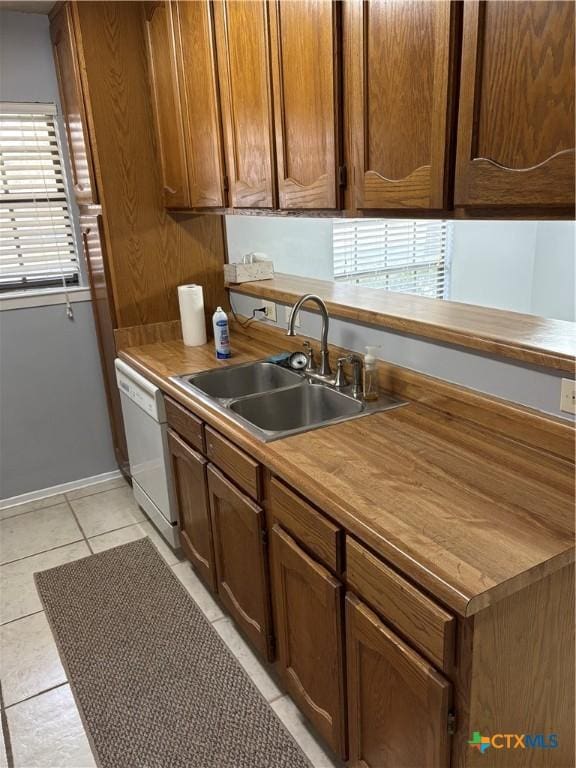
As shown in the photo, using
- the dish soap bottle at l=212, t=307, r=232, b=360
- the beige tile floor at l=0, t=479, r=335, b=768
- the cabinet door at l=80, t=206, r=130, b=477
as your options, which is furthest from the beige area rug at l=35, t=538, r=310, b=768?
the dish soap bottle at l=212, t=307, r=232, b=360

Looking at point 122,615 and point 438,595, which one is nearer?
point 438,595

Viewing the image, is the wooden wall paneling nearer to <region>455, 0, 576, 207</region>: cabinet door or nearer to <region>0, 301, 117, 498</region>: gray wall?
<region>0, 301, 117, 498</region>: gray wall

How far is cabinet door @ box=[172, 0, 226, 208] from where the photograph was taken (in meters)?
2.14

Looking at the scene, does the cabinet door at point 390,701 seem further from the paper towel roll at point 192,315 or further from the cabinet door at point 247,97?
the paper towel roll at point 192,315

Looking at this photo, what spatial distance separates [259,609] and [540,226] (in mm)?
4293

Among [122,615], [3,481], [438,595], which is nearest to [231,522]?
[122,615]

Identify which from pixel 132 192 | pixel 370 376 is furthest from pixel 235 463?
pixel 132 192

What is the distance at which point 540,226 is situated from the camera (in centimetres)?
494

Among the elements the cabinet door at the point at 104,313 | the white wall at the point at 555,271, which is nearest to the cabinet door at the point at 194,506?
the cabinet door at the point at 104,313

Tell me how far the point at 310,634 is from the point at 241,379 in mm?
1182

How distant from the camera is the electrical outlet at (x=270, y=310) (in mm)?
2725

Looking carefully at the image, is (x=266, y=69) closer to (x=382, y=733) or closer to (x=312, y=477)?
(x=312, y=477)

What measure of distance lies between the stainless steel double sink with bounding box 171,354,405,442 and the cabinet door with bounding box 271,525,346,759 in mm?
375

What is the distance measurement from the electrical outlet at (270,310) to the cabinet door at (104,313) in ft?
2.49
